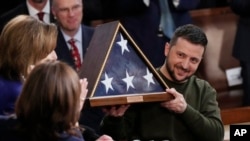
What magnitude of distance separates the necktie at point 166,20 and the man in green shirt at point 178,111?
1787 mm

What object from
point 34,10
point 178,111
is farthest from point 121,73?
point 34,10

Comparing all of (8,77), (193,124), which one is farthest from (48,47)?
(193,124)

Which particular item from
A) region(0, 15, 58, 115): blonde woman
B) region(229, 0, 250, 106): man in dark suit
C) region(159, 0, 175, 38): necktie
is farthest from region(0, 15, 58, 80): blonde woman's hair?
region(229, 0, 250, 106): man in dark suit

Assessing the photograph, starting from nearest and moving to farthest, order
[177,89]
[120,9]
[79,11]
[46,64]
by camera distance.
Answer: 1. [46,64]
2. [177,89]
3. [79,11]
4. [120,9]

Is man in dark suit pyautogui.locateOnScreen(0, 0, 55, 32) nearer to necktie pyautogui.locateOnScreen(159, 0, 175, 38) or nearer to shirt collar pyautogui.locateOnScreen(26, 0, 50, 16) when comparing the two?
shirt collar pyautogui.locateOnScreen(26, 0, 50, 16)

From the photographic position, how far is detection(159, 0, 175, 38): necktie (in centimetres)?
475

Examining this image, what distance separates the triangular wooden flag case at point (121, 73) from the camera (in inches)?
104

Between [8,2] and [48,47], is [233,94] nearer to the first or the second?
[8,2]

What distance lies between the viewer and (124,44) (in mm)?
2730

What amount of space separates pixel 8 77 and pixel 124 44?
479 mm

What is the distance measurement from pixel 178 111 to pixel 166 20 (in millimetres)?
2070

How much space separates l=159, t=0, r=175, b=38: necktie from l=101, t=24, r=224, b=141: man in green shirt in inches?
70.3

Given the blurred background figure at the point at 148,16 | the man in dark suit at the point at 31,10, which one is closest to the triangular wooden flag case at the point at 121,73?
the man in dark suit at the point at 31,10

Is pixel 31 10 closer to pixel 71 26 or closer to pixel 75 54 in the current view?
pixel 71 26
